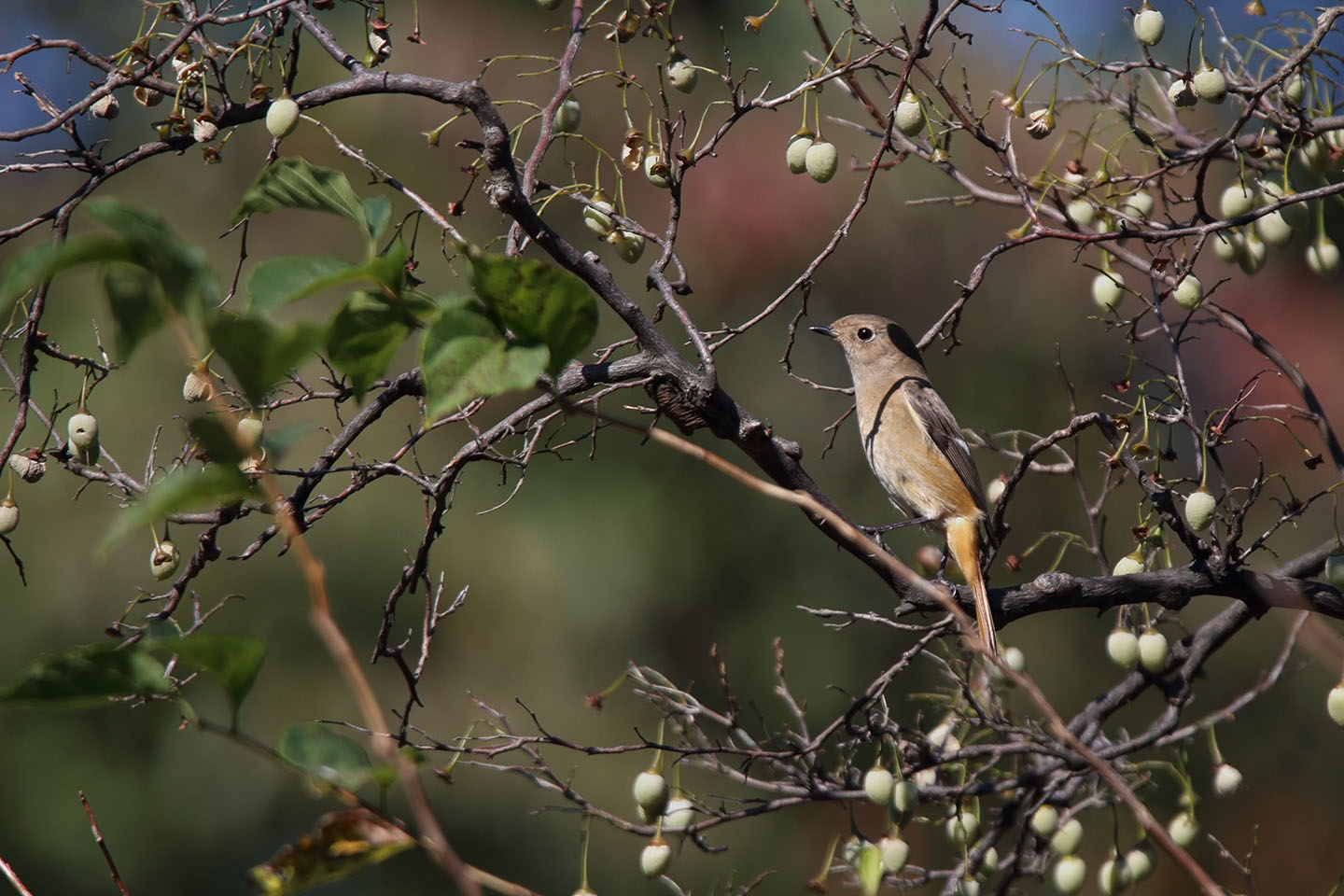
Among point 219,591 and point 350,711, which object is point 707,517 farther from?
point 219,591

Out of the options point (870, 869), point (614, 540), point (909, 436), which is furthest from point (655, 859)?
point (614, 540)

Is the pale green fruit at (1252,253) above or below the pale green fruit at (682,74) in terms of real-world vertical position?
below

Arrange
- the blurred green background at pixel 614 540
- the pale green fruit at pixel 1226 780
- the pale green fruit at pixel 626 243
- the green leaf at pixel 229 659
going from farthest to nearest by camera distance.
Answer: the blurred green background at pixel 614 540 < the pale green fruit at pixel 1226 780 < the pale green fruit at pixel 626 243 < the green leaf at pixel 229 659

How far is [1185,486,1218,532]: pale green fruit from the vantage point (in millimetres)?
2825

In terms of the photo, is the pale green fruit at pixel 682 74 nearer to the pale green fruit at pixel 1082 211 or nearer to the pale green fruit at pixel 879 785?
the pale green fruit at pixel 1082 211

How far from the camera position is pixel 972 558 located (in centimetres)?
420

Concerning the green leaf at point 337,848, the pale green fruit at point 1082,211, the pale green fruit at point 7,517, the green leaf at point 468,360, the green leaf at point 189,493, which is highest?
the green leaf at point 189,493

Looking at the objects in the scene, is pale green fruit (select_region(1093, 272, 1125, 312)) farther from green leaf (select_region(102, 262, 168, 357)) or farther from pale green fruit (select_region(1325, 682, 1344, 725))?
green leaf (select_region(102, 262, 168, 357))

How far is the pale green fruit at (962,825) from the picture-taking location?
3.09 metres

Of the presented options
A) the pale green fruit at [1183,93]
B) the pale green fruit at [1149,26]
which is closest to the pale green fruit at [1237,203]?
the pale green fruit at [1183,93]

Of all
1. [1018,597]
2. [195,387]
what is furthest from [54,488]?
[1018,597]

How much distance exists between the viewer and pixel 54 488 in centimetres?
738

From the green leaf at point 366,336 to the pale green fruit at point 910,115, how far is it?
6.38ft

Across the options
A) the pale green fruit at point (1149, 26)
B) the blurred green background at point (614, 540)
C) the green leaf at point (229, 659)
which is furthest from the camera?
the blurred green background at point (614, 540)
